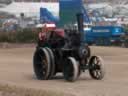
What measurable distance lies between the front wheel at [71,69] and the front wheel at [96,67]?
0.80 meters

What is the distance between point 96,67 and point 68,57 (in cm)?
103

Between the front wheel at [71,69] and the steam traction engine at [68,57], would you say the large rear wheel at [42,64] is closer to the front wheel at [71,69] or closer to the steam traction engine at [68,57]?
the steam traction engine at [68,57]

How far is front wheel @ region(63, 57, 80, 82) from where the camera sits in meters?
16.5

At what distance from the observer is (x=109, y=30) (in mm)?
41781

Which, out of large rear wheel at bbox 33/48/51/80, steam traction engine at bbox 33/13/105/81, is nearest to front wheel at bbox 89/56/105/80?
steam traction engine at bbox 33/13/105/81

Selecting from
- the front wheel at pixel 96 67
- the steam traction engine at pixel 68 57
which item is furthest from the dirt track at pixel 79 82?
the steam traction engine at pixel 68 57

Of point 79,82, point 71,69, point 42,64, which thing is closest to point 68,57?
point 71,69

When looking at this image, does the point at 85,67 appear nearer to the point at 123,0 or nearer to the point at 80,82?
the point at 80,82

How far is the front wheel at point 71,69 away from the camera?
1645 centimetres

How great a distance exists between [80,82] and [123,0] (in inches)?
2199

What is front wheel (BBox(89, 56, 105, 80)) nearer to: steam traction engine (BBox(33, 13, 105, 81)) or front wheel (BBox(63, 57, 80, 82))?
steam traction engine (BBox(33, 13, 105, 81))

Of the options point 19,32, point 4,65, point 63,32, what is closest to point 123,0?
point 19,32

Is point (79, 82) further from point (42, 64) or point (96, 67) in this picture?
point (42, 64)

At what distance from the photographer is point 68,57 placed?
17.0 m
